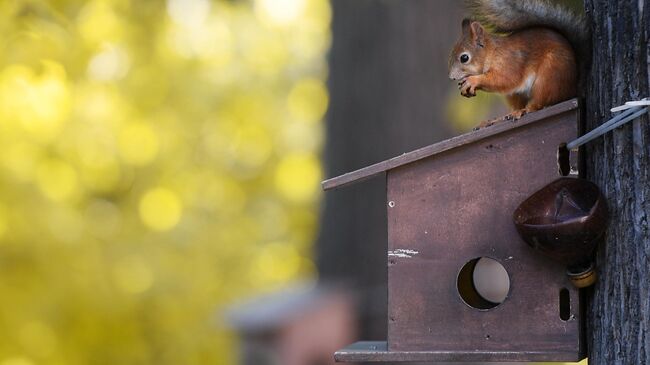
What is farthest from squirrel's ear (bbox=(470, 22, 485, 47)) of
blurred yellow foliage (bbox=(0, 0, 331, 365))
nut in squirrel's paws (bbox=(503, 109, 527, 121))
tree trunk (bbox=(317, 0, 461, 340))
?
tree trunk (bbox=(317, 0, 461, 340))

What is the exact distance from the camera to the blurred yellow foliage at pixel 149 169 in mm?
6379

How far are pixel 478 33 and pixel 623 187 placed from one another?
47 cm

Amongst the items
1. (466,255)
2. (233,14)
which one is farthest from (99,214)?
(466,255)

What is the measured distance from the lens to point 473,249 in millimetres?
Answer: 2162

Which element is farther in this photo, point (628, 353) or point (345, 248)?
point (345, 248)

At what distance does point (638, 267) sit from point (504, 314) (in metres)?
0.32

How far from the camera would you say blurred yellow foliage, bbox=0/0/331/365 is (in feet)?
20.9

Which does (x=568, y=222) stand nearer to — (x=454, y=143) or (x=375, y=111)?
(x=454, y=143)

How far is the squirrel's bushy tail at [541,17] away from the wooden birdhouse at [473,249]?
153 millimetres

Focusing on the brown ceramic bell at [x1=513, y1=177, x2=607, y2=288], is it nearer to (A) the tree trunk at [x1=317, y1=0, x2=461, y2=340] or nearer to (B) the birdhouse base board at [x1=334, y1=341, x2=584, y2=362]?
Result: (B) the birdhouse base board at [x1=334, y1=341, x2=584, y2=362]

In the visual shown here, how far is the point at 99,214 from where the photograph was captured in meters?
8.09

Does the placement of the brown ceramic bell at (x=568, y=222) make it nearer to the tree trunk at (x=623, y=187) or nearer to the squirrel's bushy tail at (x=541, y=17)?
the tree trunk at (x=623, y=187)

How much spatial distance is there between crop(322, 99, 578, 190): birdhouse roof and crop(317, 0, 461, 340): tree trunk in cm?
326

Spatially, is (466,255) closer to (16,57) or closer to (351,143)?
(16,57)
